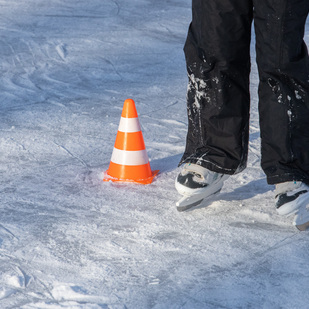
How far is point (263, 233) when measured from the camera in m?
2.31

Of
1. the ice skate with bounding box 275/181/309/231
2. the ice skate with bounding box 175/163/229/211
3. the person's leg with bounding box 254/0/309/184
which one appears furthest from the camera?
the ice skate with bounding box 175/163/229/211

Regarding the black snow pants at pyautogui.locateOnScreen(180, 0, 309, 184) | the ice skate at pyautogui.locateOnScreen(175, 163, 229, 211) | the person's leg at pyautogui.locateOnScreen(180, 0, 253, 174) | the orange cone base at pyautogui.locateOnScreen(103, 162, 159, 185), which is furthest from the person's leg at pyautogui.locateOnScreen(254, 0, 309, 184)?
the orange cone base at pyautogui.locateOnScreen(103, 162, 159, 185)

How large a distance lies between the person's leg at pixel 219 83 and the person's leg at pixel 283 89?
4.1 inches

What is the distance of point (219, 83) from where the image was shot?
239 centimetres

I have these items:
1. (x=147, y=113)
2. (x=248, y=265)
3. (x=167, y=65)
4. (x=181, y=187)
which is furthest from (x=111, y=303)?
(x=167, y=65)

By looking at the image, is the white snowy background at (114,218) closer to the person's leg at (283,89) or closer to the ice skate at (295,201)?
the ice skate at (295,201)

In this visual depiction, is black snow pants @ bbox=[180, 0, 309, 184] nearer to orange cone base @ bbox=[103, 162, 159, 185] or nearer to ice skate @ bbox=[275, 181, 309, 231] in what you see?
ice skate @ bbox=[275, 181, 309, 231]

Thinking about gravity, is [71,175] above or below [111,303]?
below

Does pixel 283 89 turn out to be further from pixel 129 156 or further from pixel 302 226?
pixel 129 156

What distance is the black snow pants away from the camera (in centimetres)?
219

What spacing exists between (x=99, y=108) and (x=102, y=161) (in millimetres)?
881

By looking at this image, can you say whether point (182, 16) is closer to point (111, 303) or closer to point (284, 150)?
point (284, 150)

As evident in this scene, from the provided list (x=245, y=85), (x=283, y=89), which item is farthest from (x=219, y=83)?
(x=283, y=89)

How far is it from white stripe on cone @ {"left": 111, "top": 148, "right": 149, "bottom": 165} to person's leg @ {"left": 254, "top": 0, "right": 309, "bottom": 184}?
27.4 inches
